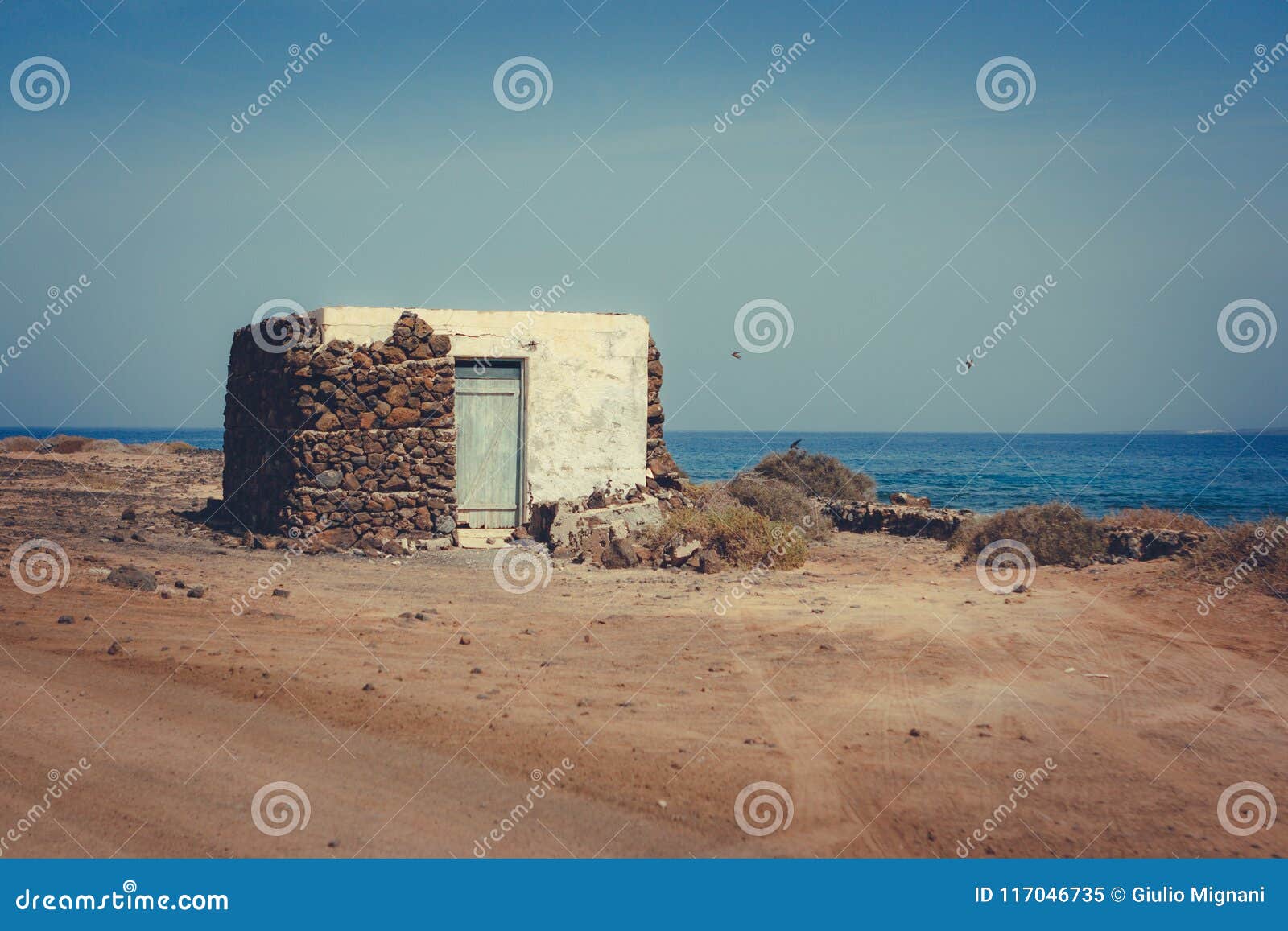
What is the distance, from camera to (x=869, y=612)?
10.3 meters

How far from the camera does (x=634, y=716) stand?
22.1ft

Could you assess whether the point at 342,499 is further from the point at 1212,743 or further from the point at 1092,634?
the point at 1212,743

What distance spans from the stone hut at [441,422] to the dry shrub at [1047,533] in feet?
15.6

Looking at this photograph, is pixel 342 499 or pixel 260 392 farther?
pixel 260 392

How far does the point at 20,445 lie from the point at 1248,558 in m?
38.8

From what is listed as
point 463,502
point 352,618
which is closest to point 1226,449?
point 463,502

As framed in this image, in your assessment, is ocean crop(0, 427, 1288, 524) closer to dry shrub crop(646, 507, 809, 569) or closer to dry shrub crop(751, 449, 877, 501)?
dry shrub crop(751, 449, 877, 501)

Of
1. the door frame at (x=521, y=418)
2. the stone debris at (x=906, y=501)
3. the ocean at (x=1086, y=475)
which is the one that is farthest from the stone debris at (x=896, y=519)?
the door frame at (x=521, y=418)

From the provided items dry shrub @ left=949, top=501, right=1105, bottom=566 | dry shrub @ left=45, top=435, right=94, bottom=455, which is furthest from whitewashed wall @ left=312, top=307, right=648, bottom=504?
dry shrub @ left=45, top=435, right=94, bottom=455

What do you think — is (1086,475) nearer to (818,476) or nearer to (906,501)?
(818,476)

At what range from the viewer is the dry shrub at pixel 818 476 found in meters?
24.5

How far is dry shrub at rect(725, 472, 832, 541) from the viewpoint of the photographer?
17.3 metres

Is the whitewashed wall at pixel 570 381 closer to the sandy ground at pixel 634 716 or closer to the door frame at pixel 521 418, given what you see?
the door frame at pixel 521 418

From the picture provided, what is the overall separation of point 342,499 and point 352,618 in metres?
4.86
